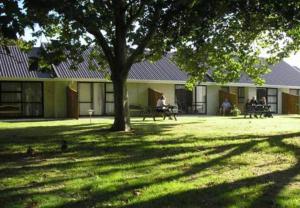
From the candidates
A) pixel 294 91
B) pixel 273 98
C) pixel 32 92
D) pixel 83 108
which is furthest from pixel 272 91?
pixel 32 92

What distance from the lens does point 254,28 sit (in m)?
18.5

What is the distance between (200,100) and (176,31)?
2159 cm

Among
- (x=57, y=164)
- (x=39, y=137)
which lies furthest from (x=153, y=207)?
(x=39, y=137)

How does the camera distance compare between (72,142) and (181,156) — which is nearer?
(181,156)

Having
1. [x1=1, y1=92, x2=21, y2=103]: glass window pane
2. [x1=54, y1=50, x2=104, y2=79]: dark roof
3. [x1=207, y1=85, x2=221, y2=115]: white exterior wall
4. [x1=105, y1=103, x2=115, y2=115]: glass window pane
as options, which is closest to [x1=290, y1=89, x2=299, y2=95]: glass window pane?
[x1=207, y1=85, x2=221, y2=115]: white exterior wall

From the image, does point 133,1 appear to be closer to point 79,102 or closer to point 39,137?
point 39,137

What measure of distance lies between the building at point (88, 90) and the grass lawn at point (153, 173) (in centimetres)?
1568

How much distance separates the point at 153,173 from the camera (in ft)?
29.6

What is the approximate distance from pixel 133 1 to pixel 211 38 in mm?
3354

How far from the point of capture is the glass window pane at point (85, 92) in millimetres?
→ 32875

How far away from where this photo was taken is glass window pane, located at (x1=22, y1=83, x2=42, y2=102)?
30.7 meters

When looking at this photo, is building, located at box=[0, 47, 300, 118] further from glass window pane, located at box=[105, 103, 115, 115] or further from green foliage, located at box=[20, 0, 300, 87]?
green foliage, located at box=[20, 0, 300, 87]

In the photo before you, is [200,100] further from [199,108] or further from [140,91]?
[140,91]

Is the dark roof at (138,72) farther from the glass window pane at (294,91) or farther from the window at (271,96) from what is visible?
the glass window pane at (294,91)
